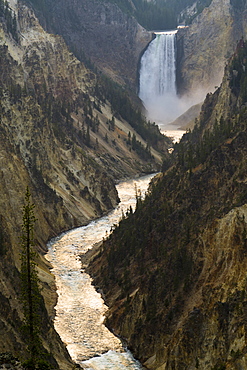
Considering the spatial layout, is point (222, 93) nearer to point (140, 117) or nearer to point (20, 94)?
point (20, 94)

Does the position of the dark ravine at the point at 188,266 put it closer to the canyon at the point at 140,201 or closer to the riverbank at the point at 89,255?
the canyon at the point at 140,201

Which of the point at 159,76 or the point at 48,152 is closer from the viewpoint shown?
the point at 48,152

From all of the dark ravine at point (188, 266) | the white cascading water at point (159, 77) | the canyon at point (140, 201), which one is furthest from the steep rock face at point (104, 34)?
the dark ravine at point (188, 266)

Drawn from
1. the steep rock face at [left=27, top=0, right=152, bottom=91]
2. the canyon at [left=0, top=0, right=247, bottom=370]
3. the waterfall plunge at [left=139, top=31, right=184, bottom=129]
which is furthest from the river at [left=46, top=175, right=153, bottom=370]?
the steep rock face at [left=27, top=0, right=152, bottom=91]

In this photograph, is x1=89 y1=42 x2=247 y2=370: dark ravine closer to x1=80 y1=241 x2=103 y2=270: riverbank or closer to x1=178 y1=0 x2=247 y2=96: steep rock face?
x1=80 y1=241 x2=103 y2=270: riverbank

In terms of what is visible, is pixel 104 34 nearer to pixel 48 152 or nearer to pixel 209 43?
pixel 209 43

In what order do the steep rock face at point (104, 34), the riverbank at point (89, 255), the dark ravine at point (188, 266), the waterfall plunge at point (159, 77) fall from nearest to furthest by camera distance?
the dark ravine at point (188, 266), the riverbank at point (89, 255), the steep rock face at point (104, 34), the waterfall plunge at point (159, 77)

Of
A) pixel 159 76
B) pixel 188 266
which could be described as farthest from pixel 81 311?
pixel 159 76

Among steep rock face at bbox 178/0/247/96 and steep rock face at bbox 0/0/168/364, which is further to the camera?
steep rock face at bbox 178/0/247/96
